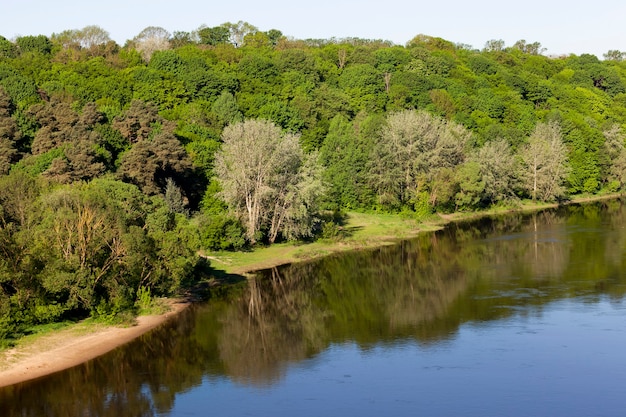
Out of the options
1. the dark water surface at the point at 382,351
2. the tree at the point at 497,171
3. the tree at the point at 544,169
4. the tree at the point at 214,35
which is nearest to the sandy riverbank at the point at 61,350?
the dark water surface at the point at 382,351

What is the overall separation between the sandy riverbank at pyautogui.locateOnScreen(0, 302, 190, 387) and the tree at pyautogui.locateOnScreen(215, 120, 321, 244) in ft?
79.0

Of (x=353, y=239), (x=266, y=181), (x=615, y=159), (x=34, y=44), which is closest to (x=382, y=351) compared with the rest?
(x=266, y=181)

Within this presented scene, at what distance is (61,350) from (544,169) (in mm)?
77797

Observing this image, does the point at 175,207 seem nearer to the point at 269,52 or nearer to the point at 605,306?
A: the point at 605,306

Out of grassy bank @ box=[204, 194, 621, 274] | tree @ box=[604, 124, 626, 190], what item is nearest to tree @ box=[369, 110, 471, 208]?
grassy bank @ box=[204, 194, 621, 274]

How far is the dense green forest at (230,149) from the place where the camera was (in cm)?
4719

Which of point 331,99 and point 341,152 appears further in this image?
point 331,99

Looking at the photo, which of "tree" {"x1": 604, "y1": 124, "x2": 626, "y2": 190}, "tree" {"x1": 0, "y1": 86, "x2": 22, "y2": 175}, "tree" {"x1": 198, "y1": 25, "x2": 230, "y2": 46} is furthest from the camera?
"tree" {"x1": 198, "y1": 25, "x2": 230, "y2": 46}

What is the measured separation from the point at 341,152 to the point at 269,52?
5739 centimetres

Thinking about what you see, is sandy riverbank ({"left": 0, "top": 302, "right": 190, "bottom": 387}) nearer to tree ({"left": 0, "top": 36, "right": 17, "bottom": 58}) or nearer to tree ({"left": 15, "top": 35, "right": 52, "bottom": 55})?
tree ({"left": 0, "top": 36, "right": 17, "bottom": 58})

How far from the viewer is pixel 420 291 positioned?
5556cm

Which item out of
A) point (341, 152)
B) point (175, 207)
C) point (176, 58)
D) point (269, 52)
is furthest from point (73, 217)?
point (269, 52)

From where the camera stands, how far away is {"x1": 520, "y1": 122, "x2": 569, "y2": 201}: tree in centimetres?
10350

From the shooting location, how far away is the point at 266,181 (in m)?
69.1
